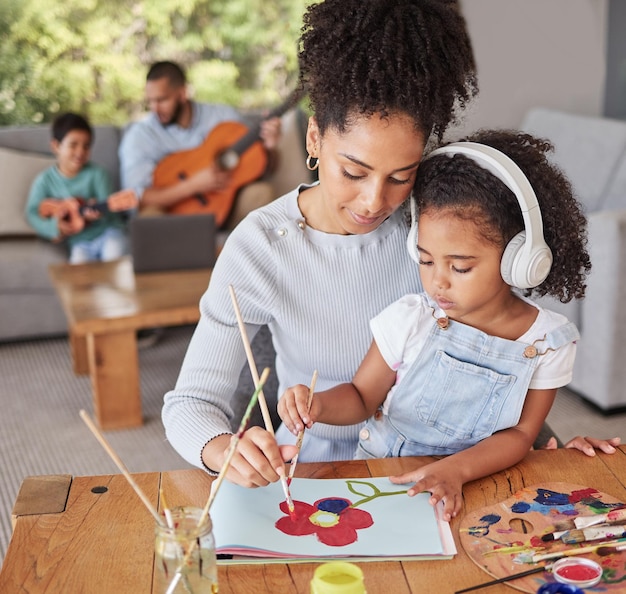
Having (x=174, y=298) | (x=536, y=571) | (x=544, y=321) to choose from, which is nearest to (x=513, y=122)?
(x=174, y=298)

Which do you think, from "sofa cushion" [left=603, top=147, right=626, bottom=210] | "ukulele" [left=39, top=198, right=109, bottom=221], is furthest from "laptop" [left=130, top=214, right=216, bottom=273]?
"sofa cushion" [left=603, top=147, right=626, bottom=210]

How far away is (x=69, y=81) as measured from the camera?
4.69 m

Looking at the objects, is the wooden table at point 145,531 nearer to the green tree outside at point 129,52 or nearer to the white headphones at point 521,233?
the white headphones at point 521,233

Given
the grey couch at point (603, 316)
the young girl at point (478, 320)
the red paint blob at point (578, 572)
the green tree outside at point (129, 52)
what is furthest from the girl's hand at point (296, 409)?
the green tree outside at point (129, 52)

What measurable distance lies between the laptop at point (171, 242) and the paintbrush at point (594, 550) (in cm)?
235

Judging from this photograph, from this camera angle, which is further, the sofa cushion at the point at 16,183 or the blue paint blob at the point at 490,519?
the sofa cushion at the point at 16,183

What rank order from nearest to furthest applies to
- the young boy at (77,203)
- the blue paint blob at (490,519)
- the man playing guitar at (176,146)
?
1. the blue paint blob at (490,519)
2. the young boy at (77,203)
3. the man playing guitar at (176,146)

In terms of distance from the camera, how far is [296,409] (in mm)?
1118

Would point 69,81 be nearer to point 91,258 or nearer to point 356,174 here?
point 91,258

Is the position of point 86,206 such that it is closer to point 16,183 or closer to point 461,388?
point 16,183

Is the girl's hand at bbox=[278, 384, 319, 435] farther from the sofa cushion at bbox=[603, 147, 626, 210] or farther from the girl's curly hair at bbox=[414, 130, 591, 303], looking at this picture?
the sofa cushion at bbox=[603, 147, 626, 210]

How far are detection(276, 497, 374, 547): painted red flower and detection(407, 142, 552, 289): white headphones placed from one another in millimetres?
380

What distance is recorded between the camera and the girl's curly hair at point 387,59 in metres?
1.17

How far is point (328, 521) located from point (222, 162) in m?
3.21
